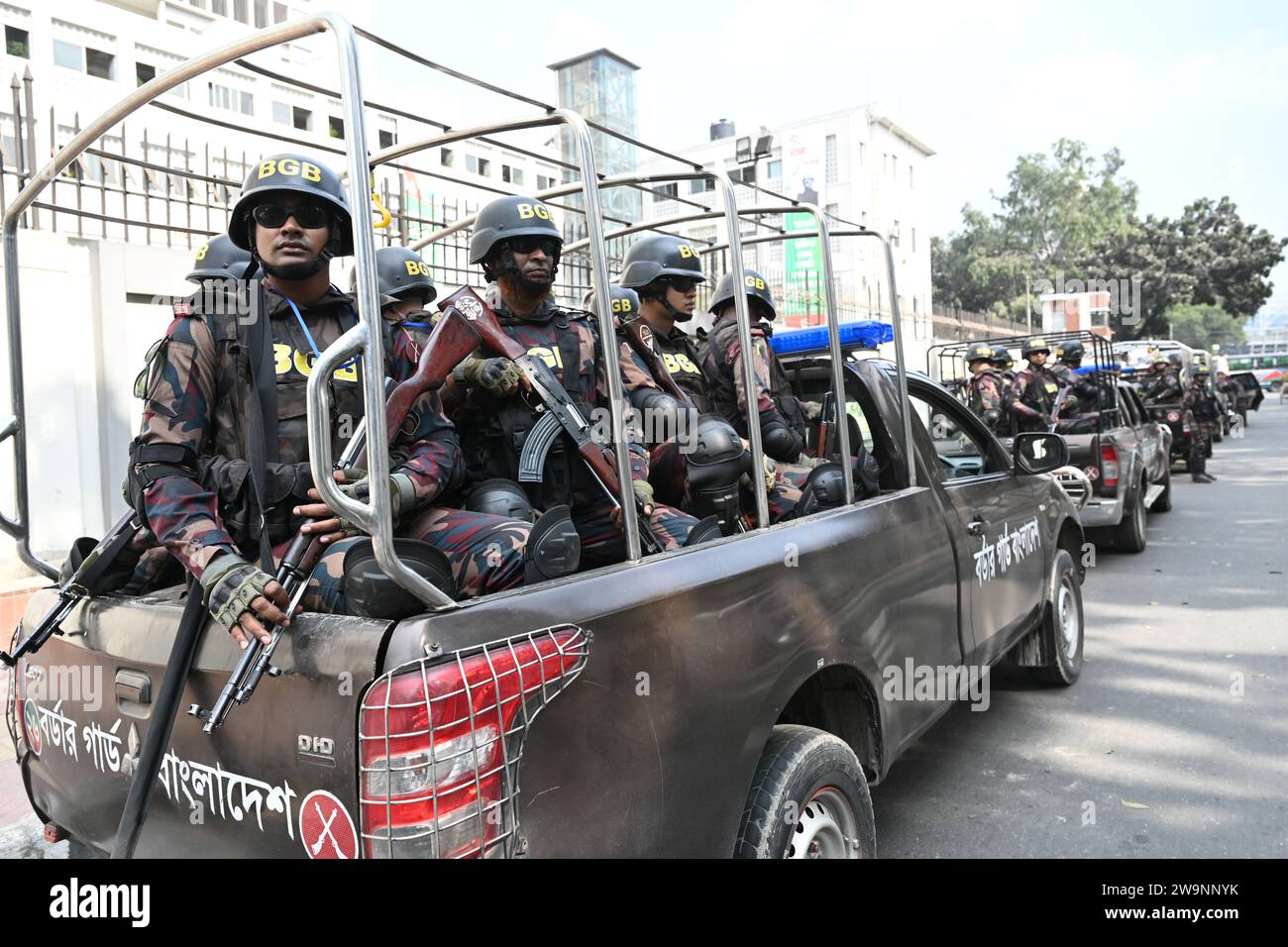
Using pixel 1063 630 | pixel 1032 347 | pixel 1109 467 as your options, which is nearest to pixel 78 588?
pixel 1063 630

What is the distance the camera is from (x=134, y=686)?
6.30 ft

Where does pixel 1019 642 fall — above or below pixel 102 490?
below

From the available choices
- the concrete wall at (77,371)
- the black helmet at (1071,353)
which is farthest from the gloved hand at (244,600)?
the black helmet at (1071,353)

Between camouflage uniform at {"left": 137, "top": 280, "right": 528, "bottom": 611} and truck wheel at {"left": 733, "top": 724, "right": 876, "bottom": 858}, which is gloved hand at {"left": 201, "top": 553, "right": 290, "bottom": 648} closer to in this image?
camouflage uniform at {"left": 137, "top": 280, "right": 528, "bottom": 611}

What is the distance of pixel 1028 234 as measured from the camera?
49.1m

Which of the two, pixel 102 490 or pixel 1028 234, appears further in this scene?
pixel 1028 234

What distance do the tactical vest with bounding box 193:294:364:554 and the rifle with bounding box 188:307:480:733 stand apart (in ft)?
0.75

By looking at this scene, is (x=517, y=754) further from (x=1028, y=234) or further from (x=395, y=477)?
(x=1028, y=234)

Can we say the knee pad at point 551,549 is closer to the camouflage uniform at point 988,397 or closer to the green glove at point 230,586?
the green glove at point 230,586

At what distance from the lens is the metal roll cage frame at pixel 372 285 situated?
151cm
